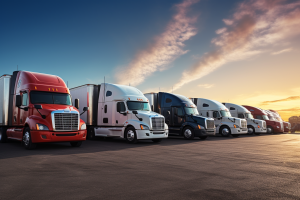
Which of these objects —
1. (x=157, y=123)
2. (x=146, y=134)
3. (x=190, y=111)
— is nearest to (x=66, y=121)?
(x=146, y=134)

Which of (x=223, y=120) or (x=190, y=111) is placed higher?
(x=190, y=111)

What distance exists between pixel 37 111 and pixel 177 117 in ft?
36.2

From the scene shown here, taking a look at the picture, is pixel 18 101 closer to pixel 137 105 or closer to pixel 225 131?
pixel 137 105

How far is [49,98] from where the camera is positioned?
13.0m

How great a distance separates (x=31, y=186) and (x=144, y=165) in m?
3.38

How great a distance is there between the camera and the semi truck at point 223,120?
23.6 metres

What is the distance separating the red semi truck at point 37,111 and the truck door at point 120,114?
3491mm

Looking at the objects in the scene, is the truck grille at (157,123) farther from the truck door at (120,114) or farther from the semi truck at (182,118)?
the semi truck at (182,118)

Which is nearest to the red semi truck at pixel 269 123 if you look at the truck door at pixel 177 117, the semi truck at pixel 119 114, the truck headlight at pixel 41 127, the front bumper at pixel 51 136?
the truck door at pixel 177 117

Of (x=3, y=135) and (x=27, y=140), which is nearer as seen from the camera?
(x=27, y=140)

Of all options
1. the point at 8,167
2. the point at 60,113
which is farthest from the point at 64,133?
the point at 8,167

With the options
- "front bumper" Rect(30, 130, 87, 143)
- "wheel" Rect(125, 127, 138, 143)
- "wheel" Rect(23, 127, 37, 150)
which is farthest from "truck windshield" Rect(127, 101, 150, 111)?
"wheel" Rect(23, 127, 37, 150)

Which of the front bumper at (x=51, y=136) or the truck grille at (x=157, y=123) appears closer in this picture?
the front bumper at (x=51, y=136)

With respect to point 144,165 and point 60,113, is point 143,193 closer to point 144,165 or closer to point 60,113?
point 144,165
